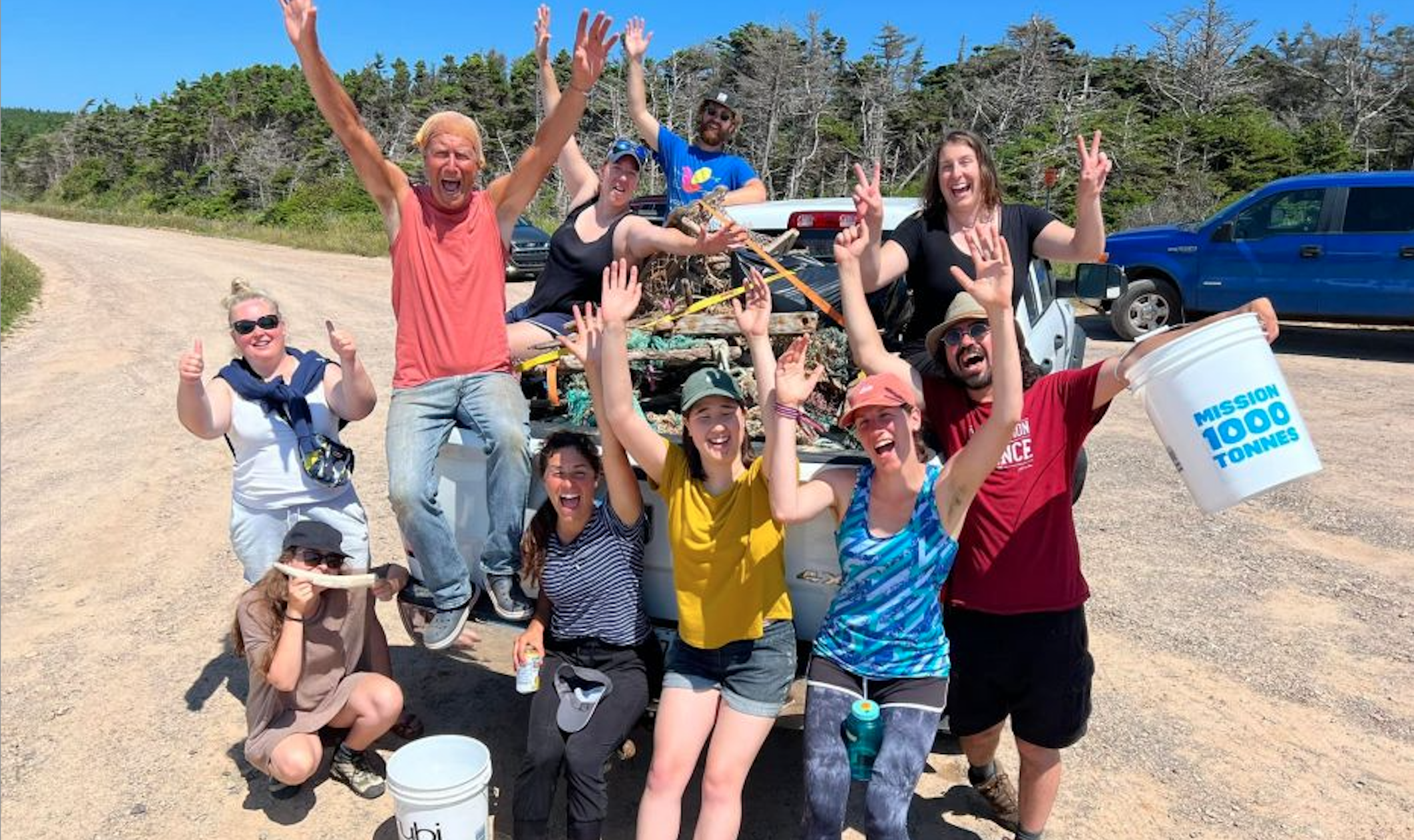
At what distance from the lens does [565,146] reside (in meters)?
3.99

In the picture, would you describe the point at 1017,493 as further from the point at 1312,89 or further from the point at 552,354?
the point at 1312,89

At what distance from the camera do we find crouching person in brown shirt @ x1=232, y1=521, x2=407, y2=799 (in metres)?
3.33

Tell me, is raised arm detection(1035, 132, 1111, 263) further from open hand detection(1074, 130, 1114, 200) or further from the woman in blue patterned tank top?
the woman in blue patterned tank top

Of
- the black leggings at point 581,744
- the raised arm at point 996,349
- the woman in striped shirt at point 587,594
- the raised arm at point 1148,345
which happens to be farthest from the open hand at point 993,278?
the black leggings at point 581,744

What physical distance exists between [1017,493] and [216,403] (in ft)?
9.27

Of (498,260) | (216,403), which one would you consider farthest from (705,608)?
(216,403)

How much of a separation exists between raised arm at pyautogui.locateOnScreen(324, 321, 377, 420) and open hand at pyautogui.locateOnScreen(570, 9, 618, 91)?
1.32m

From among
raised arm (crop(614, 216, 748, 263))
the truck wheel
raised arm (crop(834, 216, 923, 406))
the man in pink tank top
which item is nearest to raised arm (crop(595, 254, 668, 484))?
the man in pink tank top

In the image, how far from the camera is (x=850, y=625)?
9.30 feet

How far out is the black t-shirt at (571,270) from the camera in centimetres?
386

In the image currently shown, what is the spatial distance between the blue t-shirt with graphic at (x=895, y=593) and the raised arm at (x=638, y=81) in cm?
275

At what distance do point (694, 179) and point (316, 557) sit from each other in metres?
2.84

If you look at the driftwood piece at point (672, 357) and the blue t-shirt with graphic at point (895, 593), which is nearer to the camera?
the blue t-shirt with graphic at point (895, 593)

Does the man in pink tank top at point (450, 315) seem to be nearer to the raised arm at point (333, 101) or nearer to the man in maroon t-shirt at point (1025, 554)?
the raised arm at point (333, 101)
